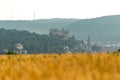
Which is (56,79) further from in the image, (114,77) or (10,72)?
(10,72)

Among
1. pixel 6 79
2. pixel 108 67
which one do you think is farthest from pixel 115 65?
pixel 6 79

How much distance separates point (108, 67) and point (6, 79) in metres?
1.84

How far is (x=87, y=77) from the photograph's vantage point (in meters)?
5.29

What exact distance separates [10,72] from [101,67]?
61.7 inches

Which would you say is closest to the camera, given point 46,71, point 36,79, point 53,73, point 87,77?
point 87,77

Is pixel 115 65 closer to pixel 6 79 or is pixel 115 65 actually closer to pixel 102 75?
pixel 102 75

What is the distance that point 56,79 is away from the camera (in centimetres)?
532

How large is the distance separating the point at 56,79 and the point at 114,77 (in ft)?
2.61

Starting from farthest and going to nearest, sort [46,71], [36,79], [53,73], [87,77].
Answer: [46,71], [53,73], [36,79], [87,77]

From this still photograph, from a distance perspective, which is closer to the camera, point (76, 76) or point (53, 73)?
point (76, 76)

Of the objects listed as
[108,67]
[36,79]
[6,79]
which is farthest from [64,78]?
[108,67]

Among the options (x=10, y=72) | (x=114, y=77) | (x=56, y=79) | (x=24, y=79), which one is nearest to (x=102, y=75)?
(x=114, y=77)

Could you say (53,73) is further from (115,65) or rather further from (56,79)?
(115,65)

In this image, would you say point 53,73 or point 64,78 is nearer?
point 64,78
